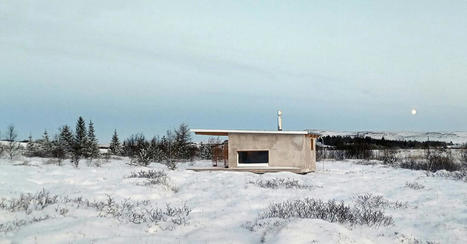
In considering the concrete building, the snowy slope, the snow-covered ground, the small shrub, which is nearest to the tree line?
the concrete building

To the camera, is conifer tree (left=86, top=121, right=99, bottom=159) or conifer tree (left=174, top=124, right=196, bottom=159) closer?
conifer tree (left=174, top=124, right=196, bottom=159)

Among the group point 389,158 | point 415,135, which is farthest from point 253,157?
point 415,135

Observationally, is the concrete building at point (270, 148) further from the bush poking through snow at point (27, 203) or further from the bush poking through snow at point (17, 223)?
the bush poking through snow at point (17, 223)

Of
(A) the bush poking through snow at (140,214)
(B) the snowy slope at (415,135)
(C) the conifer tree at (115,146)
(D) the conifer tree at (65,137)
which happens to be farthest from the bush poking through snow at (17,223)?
(B) the snowy slope at (415,135)

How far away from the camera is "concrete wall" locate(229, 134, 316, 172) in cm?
1827

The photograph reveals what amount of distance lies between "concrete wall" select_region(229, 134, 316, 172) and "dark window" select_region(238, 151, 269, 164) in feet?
2.28

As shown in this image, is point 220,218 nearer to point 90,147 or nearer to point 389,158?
point 389,158

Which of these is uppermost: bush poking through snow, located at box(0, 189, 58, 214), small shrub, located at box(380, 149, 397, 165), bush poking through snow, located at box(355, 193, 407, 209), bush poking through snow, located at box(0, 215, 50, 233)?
bush poking through snow, located at box(0, 189, 58, 214)

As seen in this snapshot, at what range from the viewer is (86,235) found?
4.34m

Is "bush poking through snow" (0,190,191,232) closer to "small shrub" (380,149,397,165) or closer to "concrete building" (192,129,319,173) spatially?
"concrete building" (192,129,319,173)

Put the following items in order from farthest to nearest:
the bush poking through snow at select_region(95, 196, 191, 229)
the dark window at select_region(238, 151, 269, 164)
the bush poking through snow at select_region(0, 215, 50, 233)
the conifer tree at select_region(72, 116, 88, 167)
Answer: the conifer tree at select_region(72, 116, 88, 167), the dark window at select_region(238, 151, 269, 164), the bush poking through snow at select_region(95, 196, 191, 229), the bush poking through snow at select_region(0, 215, 50, 233)

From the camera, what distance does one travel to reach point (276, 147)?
18578mm

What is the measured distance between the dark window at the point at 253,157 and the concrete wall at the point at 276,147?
2.28 feet

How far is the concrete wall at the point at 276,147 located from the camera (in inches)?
719
